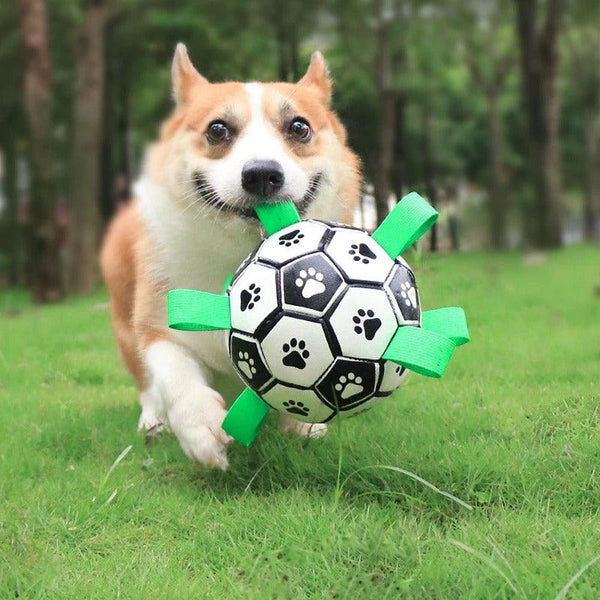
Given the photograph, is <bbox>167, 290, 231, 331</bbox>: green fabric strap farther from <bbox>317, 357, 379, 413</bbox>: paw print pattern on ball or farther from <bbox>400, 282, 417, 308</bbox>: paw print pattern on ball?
<bbox>400, 282, 417, 308</bbox>: paw print pattern on ball

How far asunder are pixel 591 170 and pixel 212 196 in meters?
22.3

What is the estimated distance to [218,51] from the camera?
4.91 m

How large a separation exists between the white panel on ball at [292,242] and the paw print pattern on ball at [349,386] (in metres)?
0.35

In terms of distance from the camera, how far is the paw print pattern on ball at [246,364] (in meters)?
2.10

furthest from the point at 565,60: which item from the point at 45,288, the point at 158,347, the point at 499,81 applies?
the point at 158,347

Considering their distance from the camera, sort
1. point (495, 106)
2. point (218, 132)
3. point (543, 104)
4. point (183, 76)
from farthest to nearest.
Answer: point (495, 106), point (543, 104), point (183, 76), point (218, 132)

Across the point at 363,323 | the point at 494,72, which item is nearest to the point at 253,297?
the point at 363,323

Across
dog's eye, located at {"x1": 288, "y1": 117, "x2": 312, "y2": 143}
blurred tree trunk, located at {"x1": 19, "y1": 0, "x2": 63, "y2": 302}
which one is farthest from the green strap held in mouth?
blurred tree trunk, located at {"x1": 19, "y1": 0, "x2": 63, "y2": 302}

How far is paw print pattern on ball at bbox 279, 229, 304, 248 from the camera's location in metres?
2.14

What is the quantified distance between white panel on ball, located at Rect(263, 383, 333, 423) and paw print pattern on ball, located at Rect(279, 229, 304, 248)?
38 cm

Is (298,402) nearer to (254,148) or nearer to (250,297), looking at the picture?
(250,297)

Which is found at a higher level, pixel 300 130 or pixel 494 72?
pixel 494 72

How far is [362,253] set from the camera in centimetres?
213

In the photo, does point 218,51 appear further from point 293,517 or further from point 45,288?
point 45,288
